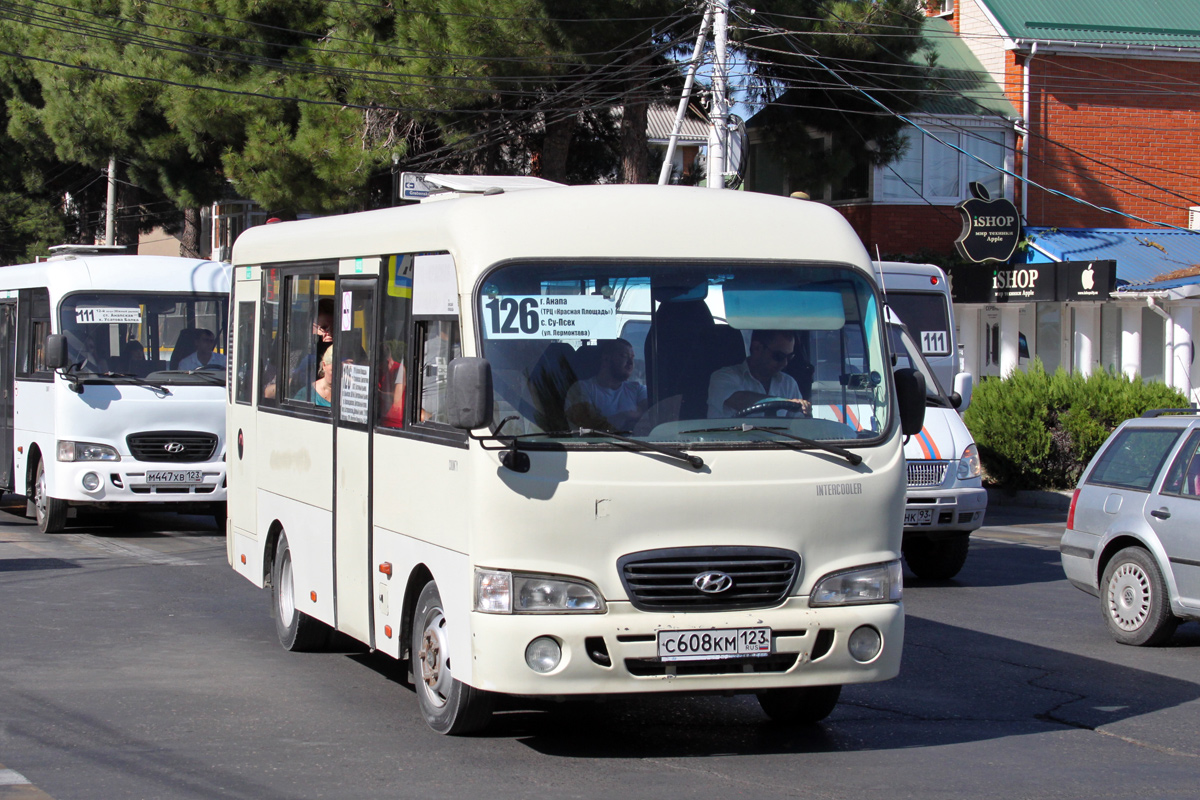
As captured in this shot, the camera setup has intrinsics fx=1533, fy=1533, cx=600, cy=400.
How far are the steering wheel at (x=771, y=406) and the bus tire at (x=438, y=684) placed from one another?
159cm

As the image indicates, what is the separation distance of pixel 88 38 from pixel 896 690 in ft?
92.2

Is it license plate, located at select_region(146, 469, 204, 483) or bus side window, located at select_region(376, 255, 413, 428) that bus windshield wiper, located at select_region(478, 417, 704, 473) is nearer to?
bus side window, located at select_region(376, 255, 413, 428)

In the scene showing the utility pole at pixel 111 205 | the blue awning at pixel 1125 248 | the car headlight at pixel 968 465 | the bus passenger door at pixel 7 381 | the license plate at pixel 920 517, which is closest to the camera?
the license plate at pixel 920 517

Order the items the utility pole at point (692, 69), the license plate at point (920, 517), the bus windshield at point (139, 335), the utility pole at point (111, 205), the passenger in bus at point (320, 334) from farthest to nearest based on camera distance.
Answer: the utility pole at point (111, 205) → the utility pole at point (692, 69) → the bus windshield at point (139, 335) → the license plate at point (920, 517) → the passenger in bus at point (320, 334)

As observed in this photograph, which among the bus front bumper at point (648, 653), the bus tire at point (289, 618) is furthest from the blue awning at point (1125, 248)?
the bus front bumper at point (648, 653)

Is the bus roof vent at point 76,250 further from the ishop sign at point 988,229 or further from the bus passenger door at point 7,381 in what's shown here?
the ishop sign at point 988,229

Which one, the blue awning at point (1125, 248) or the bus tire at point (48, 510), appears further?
Answer: the blue awning at point (1125, 248)

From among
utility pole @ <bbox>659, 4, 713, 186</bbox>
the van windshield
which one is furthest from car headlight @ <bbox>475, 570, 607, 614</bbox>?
utility pole @ <bbox>659, 4, 713, 186</bbox>

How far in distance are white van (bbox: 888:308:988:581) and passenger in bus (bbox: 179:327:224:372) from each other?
7.25 meters

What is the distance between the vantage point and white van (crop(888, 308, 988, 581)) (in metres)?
12.4

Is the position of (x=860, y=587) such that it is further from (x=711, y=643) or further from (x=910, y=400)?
(x=910, y=400)

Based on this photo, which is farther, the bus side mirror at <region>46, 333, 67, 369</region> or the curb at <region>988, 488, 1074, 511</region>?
the curb at <region>988, 488, 1074, 511</region>

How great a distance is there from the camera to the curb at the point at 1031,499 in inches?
787

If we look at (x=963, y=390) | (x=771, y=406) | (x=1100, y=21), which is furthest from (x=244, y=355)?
(x=1100, y=21)
